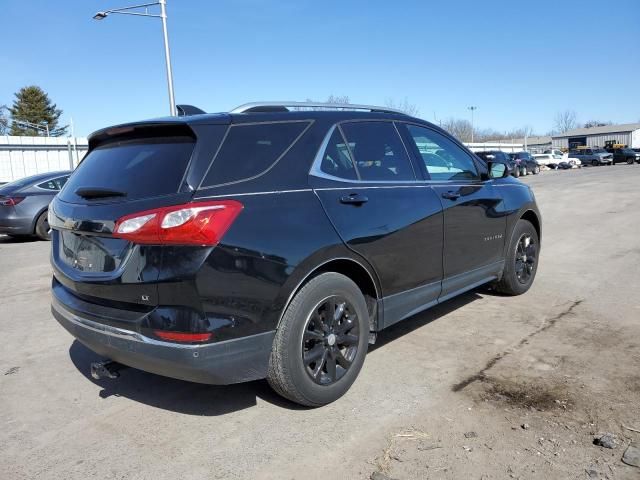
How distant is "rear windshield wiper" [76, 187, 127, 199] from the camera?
3096 millimetres

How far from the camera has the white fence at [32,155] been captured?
34.4 meters

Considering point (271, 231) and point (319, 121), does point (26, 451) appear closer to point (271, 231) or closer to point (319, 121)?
point (271, 231)

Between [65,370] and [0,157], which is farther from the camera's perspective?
[0,157]

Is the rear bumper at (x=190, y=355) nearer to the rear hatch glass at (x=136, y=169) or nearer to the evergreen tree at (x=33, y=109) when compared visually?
the rear hatch glass at (x=136, y=169)

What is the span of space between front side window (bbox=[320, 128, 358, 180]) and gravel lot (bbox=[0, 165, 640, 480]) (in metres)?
1.47

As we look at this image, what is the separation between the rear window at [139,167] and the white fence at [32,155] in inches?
1299

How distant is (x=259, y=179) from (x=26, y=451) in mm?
2037

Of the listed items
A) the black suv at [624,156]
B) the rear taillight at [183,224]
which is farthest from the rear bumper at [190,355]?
the black suv at [624,156]

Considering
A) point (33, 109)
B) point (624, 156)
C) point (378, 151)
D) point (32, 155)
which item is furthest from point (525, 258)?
point (33, 109)

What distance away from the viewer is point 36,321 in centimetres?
544

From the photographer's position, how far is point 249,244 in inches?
113

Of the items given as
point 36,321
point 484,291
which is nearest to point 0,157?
point 36,321

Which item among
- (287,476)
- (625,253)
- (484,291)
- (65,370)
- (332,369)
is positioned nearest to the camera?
(287,476)

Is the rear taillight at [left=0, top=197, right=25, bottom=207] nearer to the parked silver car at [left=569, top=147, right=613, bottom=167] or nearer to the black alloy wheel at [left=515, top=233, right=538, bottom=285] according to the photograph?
the black alloy wheel at [left=515, top=233, right=538, bottom=285]
